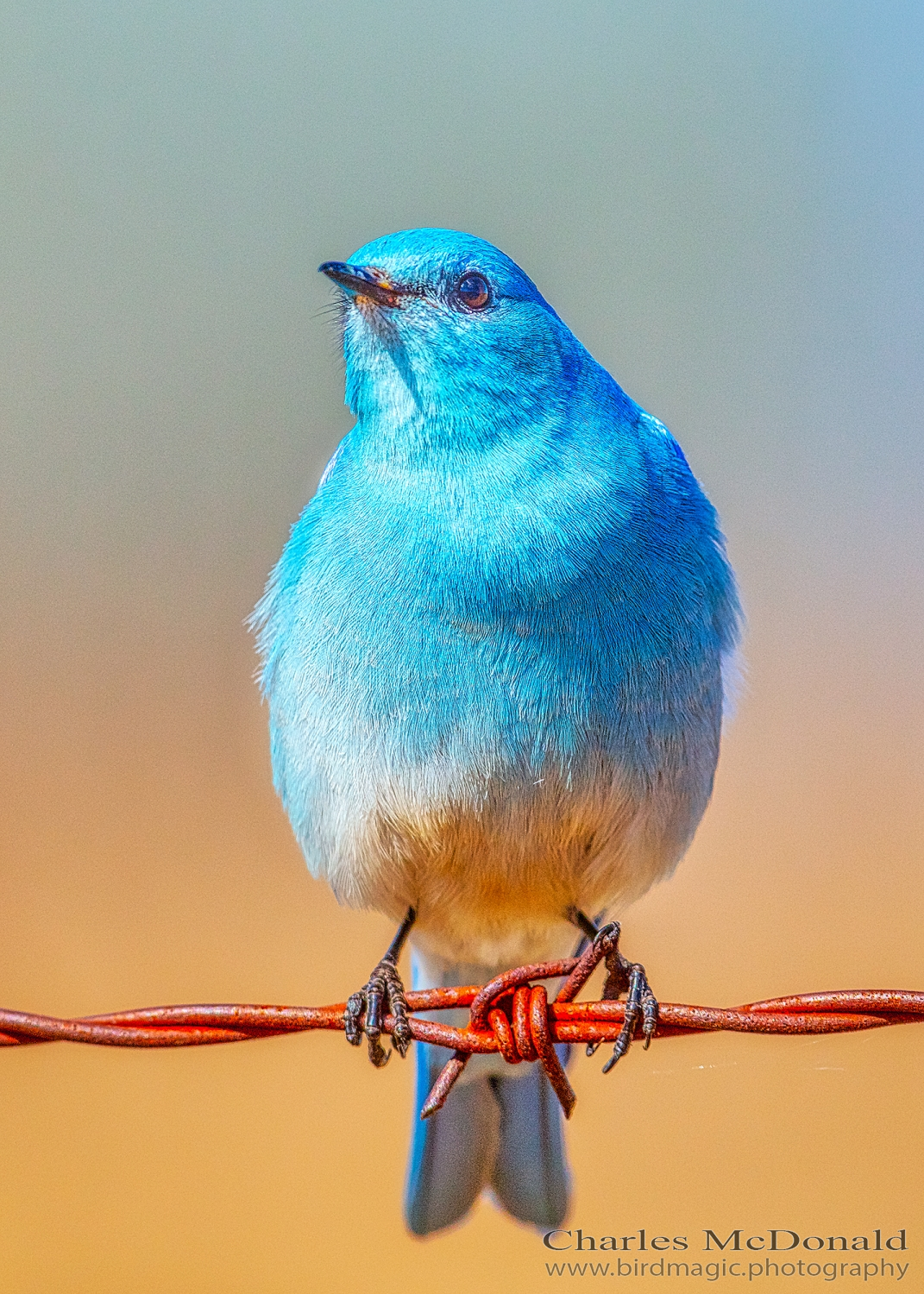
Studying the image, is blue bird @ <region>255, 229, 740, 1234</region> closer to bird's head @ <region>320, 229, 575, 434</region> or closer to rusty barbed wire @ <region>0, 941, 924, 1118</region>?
bird's head @ <region>320, 229, 575, 434</region>

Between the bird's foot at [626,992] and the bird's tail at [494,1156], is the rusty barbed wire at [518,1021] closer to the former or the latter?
the bird's foot at [626,992]

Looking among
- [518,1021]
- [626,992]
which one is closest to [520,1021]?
[518,1021]

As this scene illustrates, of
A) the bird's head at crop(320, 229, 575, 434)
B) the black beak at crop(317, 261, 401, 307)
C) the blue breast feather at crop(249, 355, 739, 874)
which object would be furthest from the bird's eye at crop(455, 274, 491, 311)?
the blue breast feather at crop(249, 355, 739, 874)

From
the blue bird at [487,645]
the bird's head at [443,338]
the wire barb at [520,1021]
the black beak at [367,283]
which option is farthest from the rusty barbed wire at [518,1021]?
the black beak at [367,283]

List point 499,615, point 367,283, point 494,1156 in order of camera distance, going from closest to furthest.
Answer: point 499,615, point 367,283, point 494,1156

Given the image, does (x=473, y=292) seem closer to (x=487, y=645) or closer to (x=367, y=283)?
(x=367, y=283)

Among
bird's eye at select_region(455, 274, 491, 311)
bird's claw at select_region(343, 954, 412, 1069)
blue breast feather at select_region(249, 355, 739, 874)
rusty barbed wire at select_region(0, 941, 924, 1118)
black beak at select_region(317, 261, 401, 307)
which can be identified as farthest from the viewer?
bird's eye at select_region(455, 274, 491, 311)
